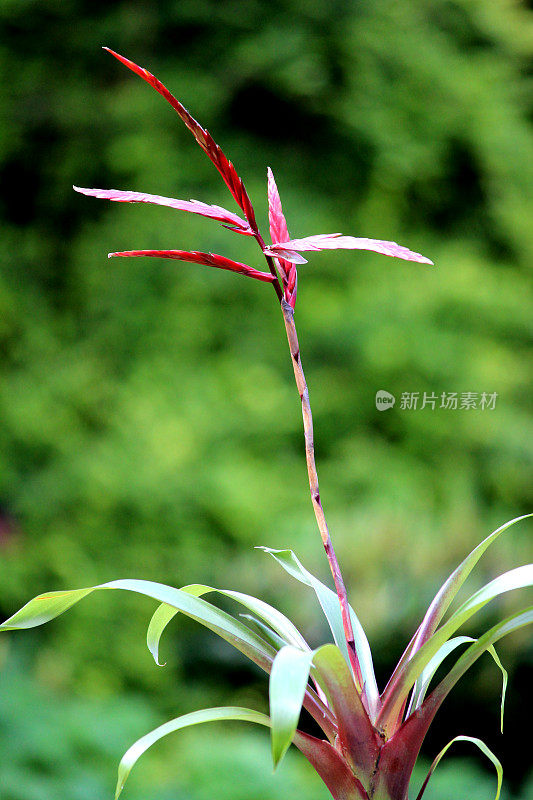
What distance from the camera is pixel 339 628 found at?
372mm

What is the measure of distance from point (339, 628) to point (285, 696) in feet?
0.42

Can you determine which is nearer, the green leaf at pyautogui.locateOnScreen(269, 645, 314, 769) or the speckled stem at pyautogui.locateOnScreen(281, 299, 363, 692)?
the green leaf at pyautogui.locateOnScreen(269, 645, 314, 769)

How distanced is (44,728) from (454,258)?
4.85 ft

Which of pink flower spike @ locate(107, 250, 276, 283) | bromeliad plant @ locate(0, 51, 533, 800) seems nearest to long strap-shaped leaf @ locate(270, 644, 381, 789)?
bromeliad plant @ locate(0, 51, 533, 800)

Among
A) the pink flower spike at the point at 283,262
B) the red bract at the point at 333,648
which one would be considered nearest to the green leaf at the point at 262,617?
the red bract at the point at 333,648

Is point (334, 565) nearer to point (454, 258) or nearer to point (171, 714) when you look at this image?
point (171, 714)

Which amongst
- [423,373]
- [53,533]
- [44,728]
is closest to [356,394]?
[423,373]

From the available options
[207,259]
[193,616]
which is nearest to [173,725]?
[193,616]

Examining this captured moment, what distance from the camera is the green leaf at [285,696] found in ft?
0.78

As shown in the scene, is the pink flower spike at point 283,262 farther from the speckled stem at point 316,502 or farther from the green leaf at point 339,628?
the green leaf at point 339,628

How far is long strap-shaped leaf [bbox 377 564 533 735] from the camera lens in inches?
12.4

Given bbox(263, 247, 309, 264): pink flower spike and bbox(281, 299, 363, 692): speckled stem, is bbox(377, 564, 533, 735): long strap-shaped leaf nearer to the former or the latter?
bbox(281, 299, 363, 692): speckled stem

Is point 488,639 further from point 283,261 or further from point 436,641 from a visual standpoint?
point 283,261

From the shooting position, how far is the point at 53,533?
1840mm
